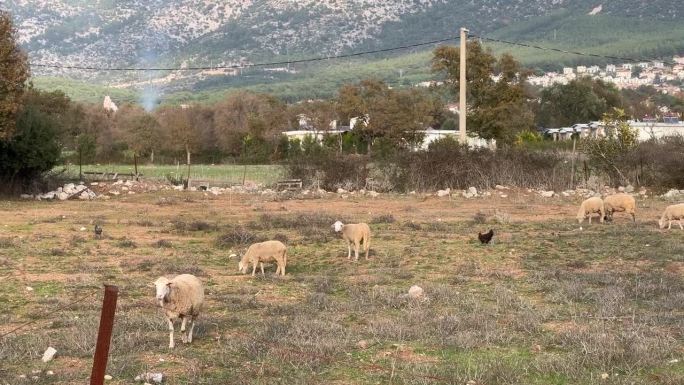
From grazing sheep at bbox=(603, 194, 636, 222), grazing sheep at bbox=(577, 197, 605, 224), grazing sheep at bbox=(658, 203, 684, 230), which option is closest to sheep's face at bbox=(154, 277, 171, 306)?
grazing sheep at bbox=(658, 203, 684, 230)

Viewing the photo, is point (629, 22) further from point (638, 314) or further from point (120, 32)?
point (638, 314)

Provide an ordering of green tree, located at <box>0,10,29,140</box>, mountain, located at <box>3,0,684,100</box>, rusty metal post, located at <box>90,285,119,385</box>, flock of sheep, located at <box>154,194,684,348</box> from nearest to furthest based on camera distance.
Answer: rusty metal post, located at <box>90,285,119,385</box> < flock of sheep, located at <box>154,194,684,348</box> < green tree, located at <box>0,10,29,140</box> < mountain, located at <box>3,0,684,100</box>

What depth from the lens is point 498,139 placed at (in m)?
45.3

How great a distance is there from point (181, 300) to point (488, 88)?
3932 centimetres

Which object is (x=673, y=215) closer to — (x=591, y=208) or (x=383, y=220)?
(x=591, y=208)

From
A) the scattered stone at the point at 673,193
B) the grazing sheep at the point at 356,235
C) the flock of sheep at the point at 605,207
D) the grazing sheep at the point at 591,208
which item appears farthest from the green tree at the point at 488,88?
the grazing sheep at the point at 356,235

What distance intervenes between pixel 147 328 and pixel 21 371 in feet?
6.53

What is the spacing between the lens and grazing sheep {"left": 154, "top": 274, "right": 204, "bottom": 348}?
8898mm

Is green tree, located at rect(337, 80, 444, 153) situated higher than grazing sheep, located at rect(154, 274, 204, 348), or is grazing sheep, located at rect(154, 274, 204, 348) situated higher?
green tree, located at rect(337, 80, 444, 153)

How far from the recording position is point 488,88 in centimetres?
4616

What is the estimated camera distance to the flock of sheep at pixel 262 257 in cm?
901

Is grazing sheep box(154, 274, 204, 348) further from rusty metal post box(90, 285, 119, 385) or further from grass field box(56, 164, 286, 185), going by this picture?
grass field box(56, 164, 286, 185)

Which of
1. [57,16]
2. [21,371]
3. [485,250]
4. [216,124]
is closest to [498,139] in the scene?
[485,250]

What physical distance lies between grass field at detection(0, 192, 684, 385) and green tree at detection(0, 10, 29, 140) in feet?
28.8
